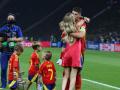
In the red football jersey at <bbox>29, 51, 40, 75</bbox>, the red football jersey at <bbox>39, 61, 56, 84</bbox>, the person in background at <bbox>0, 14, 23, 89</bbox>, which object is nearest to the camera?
the red football jersey at <bbox>39, 61, 56, 84</bbox>

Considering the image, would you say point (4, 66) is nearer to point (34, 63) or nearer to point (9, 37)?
→ point (9, 37)

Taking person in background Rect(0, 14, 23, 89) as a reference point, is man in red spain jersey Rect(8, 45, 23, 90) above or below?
below

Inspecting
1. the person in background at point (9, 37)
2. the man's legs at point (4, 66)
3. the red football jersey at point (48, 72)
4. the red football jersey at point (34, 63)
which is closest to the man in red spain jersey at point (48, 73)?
the red football jersey at point (48, 72)

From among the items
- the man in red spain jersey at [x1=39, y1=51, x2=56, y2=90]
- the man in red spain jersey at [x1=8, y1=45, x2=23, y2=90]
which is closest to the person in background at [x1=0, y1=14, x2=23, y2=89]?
the man in red spain jersey at [x1=8, y1=45, x2=23, y2=90]

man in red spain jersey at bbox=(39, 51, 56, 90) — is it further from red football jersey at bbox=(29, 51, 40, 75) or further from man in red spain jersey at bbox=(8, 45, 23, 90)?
red football jersey at bbox=(29, 51, 40, 75)

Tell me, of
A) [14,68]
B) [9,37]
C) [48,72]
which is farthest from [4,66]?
[48,72]

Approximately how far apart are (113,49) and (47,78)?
108 feet

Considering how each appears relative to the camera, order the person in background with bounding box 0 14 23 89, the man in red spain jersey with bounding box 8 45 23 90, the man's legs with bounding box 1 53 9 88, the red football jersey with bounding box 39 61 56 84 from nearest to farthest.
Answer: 1. the red football jersey with bounding box 39 61 56 84
2. the man in red spain jersey with bounding box 8 45 23 90
3. the person in background with bounding box 0 14 23 89
4. the man's legs with bounding box 1 53 9 88

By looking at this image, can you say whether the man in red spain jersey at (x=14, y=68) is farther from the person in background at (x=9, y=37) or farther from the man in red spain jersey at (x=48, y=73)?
the person in background at (x=9, y=37)

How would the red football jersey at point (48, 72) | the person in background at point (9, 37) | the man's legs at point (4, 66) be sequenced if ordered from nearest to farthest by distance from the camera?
the red football jersey at point (48, 72)
the person in background at point (9, 37)
the man's legs at point (4, 66)

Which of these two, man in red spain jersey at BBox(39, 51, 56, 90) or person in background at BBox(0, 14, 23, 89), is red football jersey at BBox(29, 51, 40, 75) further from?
man in red spain jersey at BBox(39, 51, 56, 90)

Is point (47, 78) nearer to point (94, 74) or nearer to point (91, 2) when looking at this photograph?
point (94, 74)

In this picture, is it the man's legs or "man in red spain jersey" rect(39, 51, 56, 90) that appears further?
the man's legs

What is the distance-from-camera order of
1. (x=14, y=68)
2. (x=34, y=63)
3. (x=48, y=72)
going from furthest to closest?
(x=34, y=63) < (x=14, y=68) < (x=48, y=72)
